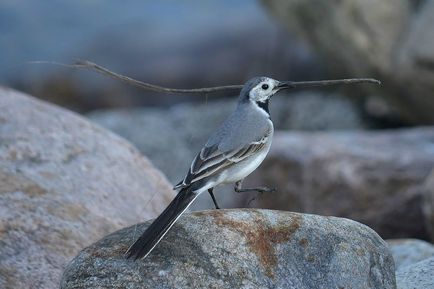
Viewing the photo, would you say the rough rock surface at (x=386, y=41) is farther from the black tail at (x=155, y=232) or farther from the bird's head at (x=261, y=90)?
the black tail at (x=155, y=232)

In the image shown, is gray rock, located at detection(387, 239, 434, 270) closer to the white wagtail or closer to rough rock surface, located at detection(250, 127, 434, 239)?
the white wagtail

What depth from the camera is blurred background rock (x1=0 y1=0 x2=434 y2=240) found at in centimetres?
1241

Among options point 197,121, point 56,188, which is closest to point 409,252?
point 56,188

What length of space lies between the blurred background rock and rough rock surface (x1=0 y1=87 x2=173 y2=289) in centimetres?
71

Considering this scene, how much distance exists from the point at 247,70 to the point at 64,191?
40.1ft

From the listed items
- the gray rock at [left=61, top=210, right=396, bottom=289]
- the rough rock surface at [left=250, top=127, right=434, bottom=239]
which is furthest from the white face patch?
the rough rock surface at [left=250, top=127, right=434, bottom=239]

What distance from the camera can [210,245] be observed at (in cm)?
696

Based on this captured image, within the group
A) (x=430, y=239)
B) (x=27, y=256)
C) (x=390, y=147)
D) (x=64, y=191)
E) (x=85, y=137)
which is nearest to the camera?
(x=27, y=256)

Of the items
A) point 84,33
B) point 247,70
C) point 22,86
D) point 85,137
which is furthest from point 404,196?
point 84,33

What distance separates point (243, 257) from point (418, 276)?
1.67 m

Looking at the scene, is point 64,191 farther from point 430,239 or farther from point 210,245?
point 430,239

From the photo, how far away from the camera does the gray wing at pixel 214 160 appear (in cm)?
760

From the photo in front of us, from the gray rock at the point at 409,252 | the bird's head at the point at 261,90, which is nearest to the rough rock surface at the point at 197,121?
the gray rock at the point at 409,252

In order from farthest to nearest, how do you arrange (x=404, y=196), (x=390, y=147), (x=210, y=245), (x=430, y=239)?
(x=390, y=147) → (x=404, y=196) → (x=430, y=239) → (x=210, y=245)
